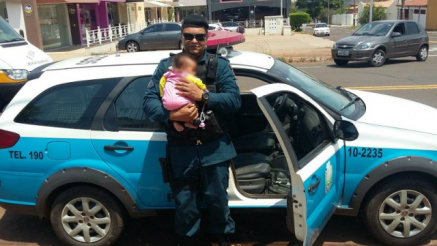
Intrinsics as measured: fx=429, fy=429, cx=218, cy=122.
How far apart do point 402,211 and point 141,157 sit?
201 centimetres

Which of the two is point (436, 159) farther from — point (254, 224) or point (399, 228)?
point (254, 224)

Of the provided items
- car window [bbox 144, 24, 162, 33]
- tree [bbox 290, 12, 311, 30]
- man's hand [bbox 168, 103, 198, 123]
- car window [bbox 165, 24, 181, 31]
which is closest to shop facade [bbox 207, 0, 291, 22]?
tree [bbox 290, 12, 311, 30]

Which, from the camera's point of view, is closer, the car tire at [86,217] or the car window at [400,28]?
the car tire at [86,217]

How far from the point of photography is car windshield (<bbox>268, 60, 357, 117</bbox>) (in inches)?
135

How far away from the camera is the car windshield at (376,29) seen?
1470 cm

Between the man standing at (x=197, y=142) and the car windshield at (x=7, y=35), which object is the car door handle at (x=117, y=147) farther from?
the car windshield at (x=7, y=35)

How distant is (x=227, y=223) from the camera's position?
3.18 m

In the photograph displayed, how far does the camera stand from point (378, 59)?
14219 millimetres

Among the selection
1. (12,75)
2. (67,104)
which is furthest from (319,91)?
(12,75)

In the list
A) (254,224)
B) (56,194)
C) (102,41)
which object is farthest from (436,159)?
(102,41)

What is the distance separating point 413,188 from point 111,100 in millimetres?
2376

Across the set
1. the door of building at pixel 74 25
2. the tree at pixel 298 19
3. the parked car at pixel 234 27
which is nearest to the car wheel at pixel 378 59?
the door of building at pixel 74 25

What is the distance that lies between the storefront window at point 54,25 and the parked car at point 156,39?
18.4ft

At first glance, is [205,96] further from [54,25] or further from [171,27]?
[54,25]
